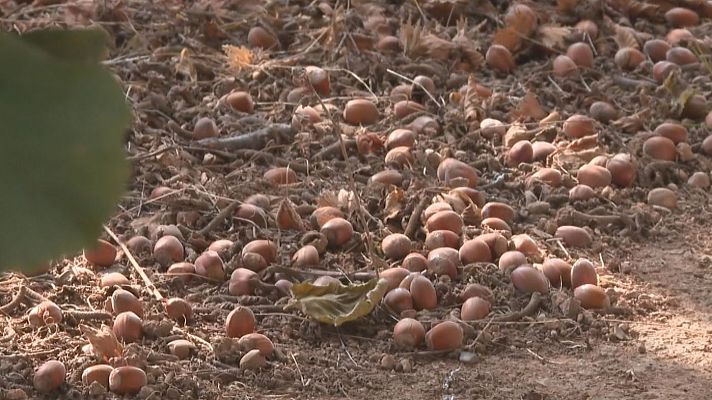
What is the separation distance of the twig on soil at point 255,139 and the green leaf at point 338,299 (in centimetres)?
72

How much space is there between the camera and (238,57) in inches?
125

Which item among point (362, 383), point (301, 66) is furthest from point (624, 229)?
point (301, 66)

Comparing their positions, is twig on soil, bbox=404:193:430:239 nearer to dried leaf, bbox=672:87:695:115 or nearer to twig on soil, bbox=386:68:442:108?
twig on soil, bbox=386:68:442:108

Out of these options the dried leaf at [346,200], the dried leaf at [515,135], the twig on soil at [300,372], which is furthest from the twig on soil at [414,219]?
the twig on soil at [300,372]

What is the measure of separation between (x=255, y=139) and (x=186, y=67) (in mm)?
432

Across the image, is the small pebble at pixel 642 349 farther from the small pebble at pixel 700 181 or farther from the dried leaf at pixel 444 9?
the dried leaf at pixel 444 9

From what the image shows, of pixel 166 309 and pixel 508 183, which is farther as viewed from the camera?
pixel 508 183

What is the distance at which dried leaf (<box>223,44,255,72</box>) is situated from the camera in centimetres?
318

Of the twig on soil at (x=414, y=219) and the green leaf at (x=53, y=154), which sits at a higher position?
the green leaf at (x=53, y=154)

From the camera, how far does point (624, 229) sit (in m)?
2.61

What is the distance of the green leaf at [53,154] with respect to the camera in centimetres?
28

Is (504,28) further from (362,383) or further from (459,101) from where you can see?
(362,383)

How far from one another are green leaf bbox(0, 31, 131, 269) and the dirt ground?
5.53ft

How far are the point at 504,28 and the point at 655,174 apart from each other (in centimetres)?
80
